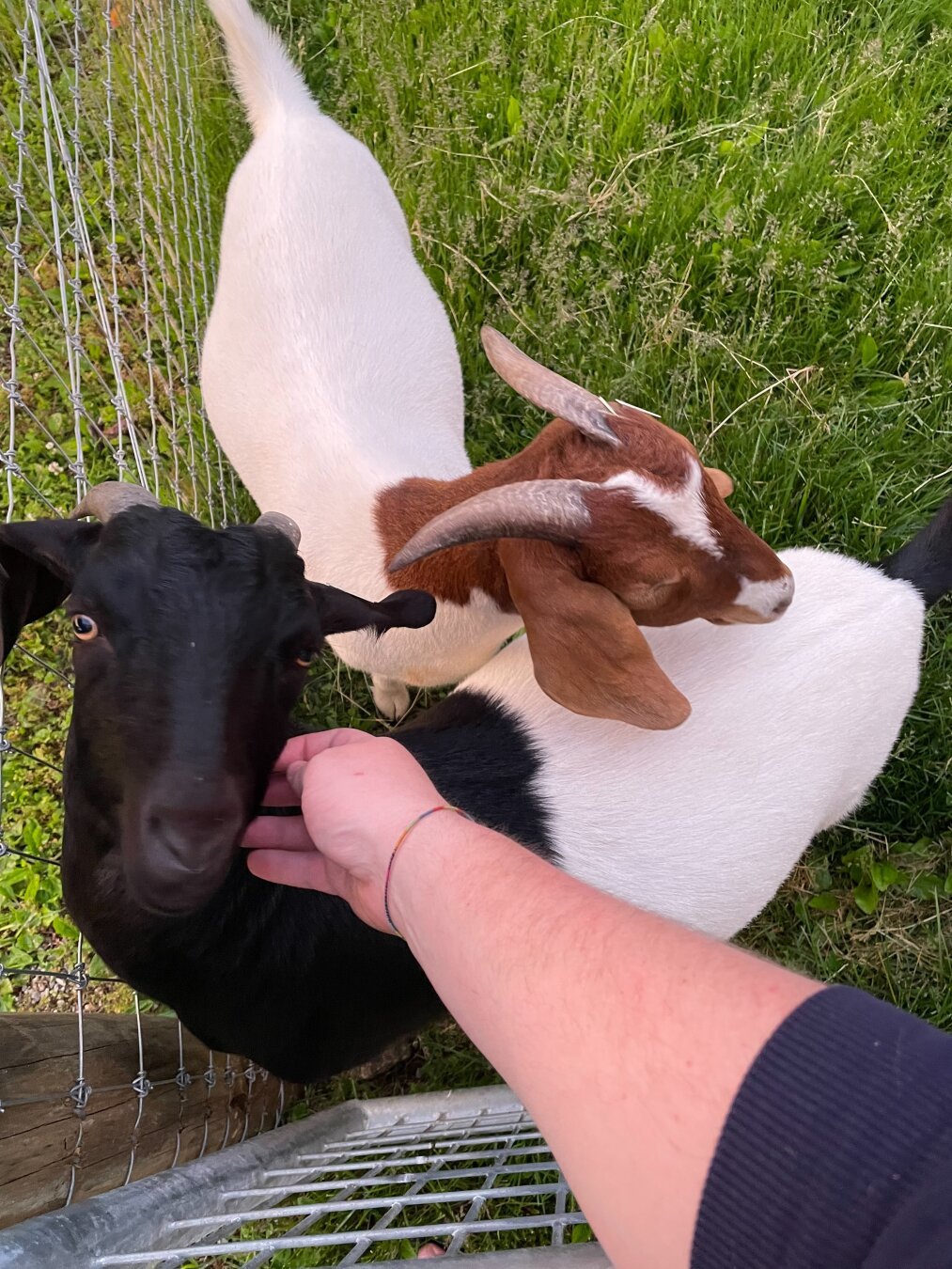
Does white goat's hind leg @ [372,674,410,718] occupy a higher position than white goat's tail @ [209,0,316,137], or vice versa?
white goat's tail @ [209,0,316,137]

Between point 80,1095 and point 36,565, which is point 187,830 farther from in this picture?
point 36,565

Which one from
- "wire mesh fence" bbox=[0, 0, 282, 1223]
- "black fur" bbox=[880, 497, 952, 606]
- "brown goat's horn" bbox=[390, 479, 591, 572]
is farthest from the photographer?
"wire mesh fence" bbox=[0, 0, 282, 1223]

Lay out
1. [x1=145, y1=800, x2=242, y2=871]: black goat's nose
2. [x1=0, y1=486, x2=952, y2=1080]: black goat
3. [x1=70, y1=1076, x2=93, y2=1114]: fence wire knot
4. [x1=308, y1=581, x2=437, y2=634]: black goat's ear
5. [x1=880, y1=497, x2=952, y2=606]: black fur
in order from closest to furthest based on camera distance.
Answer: [x1=145, y1=800, x2=242, y2=871]: black goat's nose, [x1=0, y1=486, x2=952, y2=1080]: black goat, [x1=70, y1=1076, x2=93, y2=1114]: fence wire knot, [x1=308, y1=581, x2=437, y2=634]: black goat's ear, [x1=880, y1=497, x2=952, y2=606]: black fur

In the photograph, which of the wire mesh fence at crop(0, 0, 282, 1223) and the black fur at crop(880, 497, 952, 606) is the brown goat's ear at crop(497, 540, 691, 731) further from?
the wire mesh fence at crop(0, 0, 282, 1223)

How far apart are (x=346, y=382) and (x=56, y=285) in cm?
193

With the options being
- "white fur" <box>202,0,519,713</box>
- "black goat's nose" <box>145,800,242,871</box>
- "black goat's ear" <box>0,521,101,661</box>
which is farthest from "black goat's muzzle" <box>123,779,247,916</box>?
"white fur" <box>202,0,519,713</box>

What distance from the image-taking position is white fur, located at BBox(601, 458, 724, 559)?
2297mm

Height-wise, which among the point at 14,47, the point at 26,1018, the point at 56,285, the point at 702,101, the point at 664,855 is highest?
the point at 14,47

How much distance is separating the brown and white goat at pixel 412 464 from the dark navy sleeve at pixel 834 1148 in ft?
4.16

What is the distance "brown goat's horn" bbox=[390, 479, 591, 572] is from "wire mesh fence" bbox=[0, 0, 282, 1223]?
1369 millimetres

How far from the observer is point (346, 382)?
9.52 ft

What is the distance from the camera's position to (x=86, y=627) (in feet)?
5.52

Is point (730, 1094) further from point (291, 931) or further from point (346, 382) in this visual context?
point (346, 382)

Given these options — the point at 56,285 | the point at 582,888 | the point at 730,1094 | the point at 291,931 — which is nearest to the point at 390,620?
the point at 291,931
